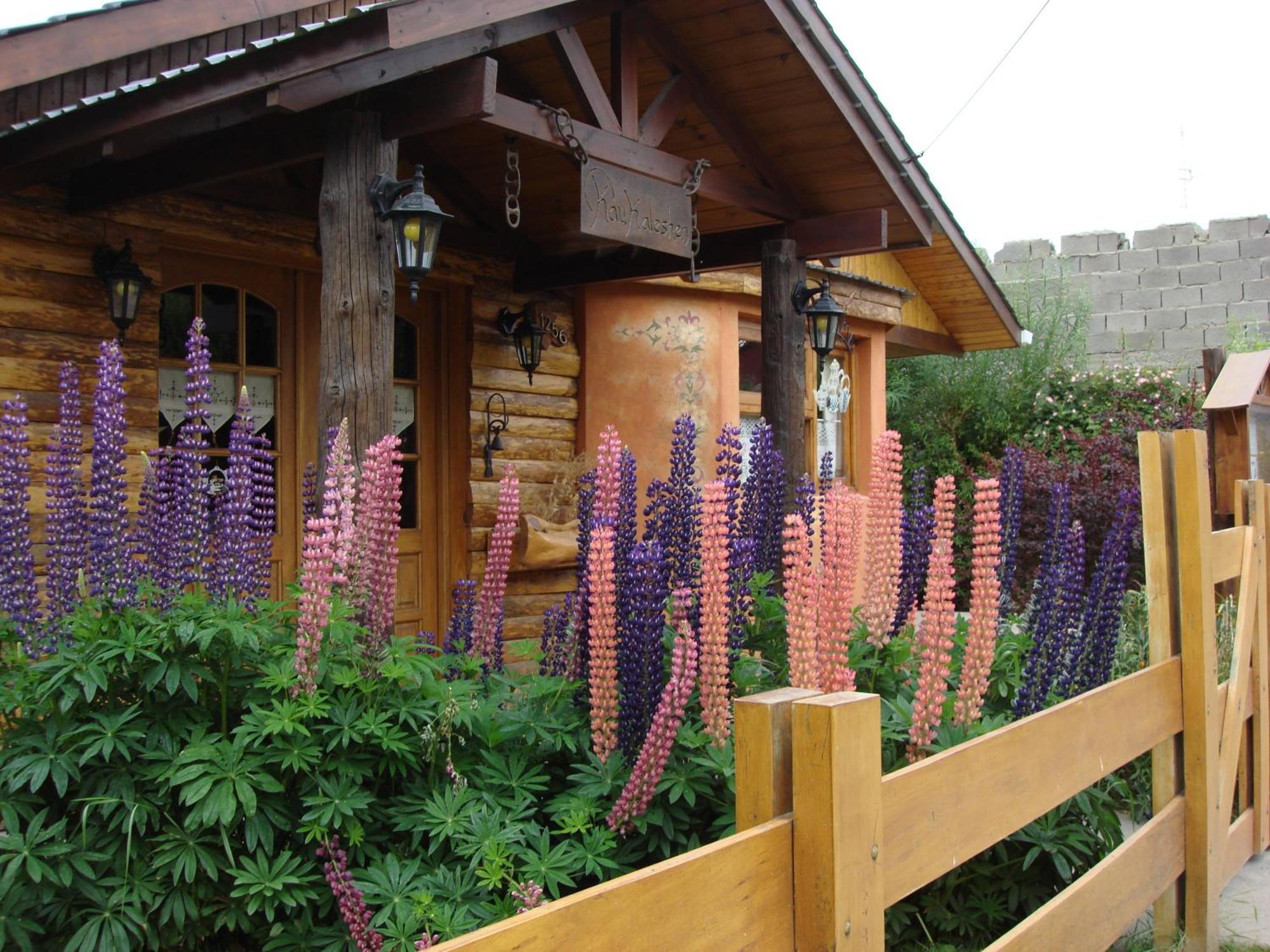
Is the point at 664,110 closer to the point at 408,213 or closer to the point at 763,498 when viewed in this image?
the point at 408,213

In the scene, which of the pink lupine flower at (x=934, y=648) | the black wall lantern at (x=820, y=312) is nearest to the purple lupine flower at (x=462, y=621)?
the pink lupine flower at (x=934, y=648)

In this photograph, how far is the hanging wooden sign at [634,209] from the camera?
206 inches

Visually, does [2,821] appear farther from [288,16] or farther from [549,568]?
[549,568]

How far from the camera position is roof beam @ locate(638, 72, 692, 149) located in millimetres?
5820

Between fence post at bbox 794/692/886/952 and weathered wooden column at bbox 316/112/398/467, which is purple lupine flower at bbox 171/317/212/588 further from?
fence post at bbox 794/692/886/952

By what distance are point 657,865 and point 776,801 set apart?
281 millimetres

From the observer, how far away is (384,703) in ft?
9.12

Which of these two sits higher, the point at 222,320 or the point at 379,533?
the point at 222,320

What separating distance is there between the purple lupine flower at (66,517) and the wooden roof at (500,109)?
1.51 metres

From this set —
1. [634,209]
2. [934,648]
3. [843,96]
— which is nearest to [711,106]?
[843,96]

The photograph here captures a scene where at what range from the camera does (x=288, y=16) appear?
215 inches

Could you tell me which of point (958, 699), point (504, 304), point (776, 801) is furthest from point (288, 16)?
point (776, 801)

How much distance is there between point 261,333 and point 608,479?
4074 millimetres

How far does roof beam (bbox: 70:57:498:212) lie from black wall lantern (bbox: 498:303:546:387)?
2.30 m
